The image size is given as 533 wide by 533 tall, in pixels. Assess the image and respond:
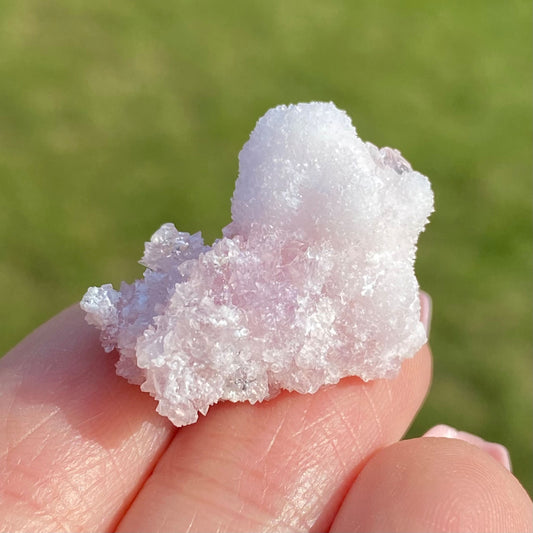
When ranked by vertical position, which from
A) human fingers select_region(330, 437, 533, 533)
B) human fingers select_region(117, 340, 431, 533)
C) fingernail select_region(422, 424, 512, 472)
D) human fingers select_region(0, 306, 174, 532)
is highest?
human fingers select_region(0, 306, 174, 532)

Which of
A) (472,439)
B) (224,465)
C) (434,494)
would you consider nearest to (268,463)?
(224,465)

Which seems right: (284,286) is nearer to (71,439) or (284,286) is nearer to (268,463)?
(268,463)

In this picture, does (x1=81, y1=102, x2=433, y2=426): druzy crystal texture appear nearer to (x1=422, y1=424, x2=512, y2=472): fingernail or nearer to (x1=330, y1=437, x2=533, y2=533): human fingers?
(x1=330, y1=437, x2=533, y2=533): human fingers

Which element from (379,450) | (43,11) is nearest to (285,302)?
(379,450)

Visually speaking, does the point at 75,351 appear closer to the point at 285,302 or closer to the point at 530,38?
the point at 285,302

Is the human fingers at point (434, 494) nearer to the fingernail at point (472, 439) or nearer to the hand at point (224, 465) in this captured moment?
the hand at point (224, 465)

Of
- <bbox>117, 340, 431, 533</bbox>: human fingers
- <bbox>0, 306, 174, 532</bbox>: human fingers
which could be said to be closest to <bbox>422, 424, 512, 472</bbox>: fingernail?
<bbox>117, 340, 431, 533</bbox>: human fingers
